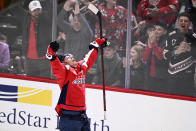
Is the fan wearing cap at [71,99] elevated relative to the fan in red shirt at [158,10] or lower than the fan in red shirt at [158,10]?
lower

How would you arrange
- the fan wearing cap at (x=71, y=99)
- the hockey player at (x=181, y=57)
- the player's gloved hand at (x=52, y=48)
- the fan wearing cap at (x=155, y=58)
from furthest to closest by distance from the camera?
the fan wearing cap at (x=155, y=58)
the hockey player at (x=181, y=57)
the fan wearing cap at (x=71, y=99)
the player's gloved hand at (x=52, y=48)

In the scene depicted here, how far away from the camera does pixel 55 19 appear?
18.7ft

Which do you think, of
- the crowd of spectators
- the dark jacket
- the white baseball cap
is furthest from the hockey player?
the white baseball cap

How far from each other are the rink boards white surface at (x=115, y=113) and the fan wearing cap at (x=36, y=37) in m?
0.21

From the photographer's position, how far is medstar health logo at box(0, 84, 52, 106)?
5.75 m

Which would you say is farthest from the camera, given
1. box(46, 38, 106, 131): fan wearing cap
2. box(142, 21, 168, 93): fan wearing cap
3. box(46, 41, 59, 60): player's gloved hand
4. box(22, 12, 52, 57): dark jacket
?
box(22, 12, 52, 57): dark jacket

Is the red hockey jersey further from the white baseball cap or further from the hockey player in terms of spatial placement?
the white baseball cap

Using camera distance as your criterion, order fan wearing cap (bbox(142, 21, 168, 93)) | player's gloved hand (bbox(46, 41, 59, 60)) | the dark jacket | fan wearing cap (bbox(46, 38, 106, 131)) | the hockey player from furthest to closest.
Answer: the dark jacket < fan wearing cap (bbox(142, 21, 168, 93)) < the hockey player < fan wearing cap (bbox(46, 38, 106, 131)) < player's gloved hand (bbox(46, 41, 59, 60))

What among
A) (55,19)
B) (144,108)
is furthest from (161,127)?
(55,19)

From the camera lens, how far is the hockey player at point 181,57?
506 centimetres

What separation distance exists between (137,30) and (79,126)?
1394 millimetres

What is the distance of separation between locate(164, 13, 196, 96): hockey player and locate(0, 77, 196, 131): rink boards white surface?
7.0 inches

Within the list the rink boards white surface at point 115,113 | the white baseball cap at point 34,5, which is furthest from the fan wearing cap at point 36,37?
the rink boards white surface at point 115,113

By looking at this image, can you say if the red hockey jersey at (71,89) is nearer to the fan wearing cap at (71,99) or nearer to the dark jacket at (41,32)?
the fan wearing cap at (71,99)
